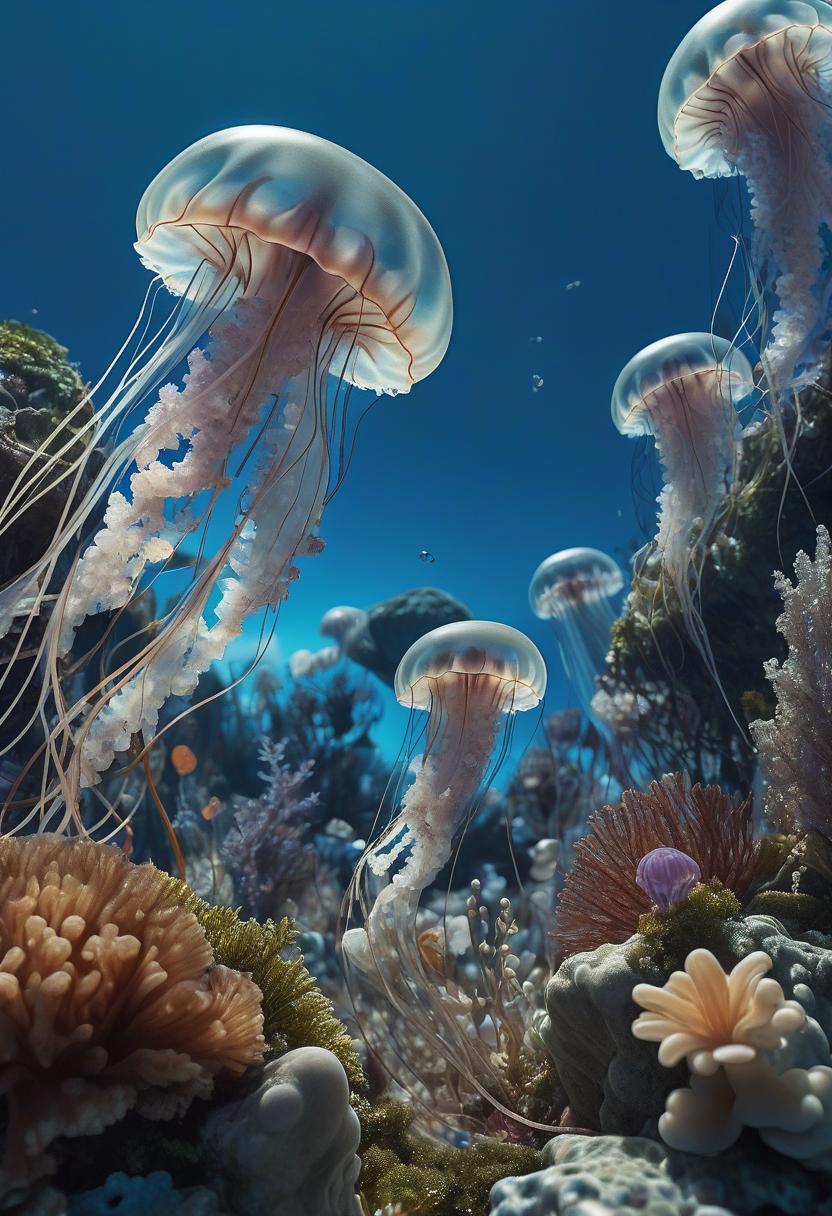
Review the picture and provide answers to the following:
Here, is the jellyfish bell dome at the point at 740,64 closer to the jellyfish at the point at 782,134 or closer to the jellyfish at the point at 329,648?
the jellyfish at the point at 782,134

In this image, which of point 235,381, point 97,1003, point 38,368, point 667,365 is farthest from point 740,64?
point 97,1003

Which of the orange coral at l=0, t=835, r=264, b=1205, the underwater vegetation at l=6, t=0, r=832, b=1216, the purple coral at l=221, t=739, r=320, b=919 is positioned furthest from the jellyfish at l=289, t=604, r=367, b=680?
the orange coral at l=0, t=835, r=264, b=1205

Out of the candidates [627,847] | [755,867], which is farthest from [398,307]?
[755,867]

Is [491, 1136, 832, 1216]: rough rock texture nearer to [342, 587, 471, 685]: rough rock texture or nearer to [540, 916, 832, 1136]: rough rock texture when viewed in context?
[540, 916, 832, 1136]: rough rock texture

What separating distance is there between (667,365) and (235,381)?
15.2ft

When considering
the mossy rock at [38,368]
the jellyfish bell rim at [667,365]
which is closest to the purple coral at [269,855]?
→ the mossy rock at [38,368]

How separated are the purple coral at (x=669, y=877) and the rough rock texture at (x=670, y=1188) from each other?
85 centimetres

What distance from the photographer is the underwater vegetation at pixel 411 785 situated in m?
1.88

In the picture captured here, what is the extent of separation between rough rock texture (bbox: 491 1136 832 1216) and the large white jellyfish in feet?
5.88

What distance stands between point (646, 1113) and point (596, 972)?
43 cm

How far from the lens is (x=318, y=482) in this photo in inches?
144

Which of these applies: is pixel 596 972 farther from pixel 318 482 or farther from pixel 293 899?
pixel 293 899

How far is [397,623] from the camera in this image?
14578mm

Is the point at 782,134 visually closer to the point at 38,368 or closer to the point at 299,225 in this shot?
the point at 299,225
